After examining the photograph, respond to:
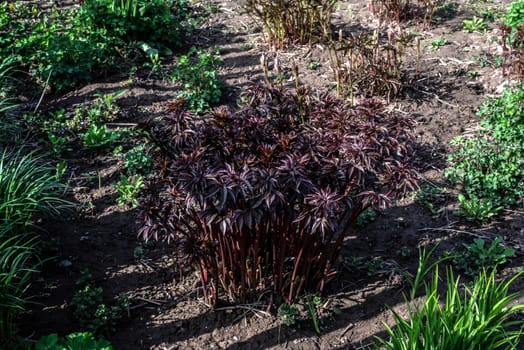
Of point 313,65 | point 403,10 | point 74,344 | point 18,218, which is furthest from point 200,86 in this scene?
point 74,344

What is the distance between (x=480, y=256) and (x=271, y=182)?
193 centimetres

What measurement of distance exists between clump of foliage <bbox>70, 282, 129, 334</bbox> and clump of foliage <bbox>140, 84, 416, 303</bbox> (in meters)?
0.52

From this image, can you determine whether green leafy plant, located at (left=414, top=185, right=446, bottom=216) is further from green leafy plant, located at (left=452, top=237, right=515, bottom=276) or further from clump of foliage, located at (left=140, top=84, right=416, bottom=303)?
clump of foliage, located at (left=140, top=84, right=416, bottom=303)

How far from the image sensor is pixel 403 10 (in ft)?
22.4

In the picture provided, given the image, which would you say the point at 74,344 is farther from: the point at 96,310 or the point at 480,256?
the point at 480,256

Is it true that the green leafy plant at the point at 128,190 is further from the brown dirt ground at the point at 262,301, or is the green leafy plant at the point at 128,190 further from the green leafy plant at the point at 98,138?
the green leafy plant at the point at 98,138

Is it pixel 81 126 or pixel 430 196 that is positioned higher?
pixel 81 126

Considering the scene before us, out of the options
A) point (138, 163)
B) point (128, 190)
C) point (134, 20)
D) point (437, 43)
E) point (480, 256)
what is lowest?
point (480, 256)

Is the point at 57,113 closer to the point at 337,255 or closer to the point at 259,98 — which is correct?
the point at 259,98

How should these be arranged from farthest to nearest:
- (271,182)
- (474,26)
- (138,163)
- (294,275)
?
(474,26) → (138,163) → (294,275) → (271,182)

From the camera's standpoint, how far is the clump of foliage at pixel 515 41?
5645mm

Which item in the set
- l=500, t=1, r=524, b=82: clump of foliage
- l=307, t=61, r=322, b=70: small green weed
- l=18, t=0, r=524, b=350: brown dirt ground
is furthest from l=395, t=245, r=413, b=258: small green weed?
l=307, t=61, r=322, b=70: small green weed

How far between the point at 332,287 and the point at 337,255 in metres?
0.30

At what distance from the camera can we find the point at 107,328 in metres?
3.48
